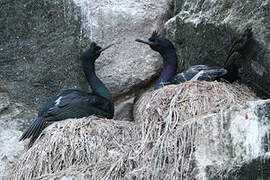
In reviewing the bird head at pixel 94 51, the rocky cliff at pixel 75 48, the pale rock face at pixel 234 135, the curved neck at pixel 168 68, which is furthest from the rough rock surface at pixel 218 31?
the pale rock face at pixel 234 135

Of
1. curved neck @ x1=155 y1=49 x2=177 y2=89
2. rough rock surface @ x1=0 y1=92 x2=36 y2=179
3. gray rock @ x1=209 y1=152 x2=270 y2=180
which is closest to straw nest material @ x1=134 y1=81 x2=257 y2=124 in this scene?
curved neck @ x1=155 y1=49 x2=177 y2=89

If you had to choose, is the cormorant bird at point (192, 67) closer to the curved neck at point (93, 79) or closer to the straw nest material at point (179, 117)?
the straw nest material at point (179, 117)

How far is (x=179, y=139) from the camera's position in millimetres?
4707

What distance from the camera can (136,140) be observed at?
5.23 meters

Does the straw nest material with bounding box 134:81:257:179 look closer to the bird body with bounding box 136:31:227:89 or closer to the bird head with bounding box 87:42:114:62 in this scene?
the bird body with bounding box 136:31:227:89

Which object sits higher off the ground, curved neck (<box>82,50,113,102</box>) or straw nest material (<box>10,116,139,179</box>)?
curved neck (<box>82,50,113,102</box>)

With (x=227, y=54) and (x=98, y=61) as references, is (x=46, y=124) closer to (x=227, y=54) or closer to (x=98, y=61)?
(x=98, y=61)

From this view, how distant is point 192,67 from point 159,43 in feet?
1.30

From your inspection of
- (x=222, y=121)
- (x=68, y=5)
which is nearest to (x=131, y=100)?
(x=68, y=5)

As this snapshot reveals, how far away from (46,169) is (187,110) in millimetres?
960

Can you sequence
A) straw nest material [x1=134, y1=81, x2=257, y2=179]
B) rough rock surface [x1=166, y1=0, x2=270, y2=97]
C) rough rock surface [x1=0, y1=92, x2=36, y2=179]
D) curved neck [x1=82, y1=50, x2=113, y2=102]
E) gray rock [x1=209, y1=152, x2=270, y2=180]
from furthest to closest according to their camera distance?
curved neck [x1=82, y1=50, x2=113, y2=102] → rough rock surface [x1=0, y1=92, x2=36, y2=179] → rough rock surface [x1=166, y1=0, x2=270, y2=97] → straw nest material [x1=134, y1=81, x2=257, y2=179] → gray rock [x1=209, y1=152, x2=270, y2=180]

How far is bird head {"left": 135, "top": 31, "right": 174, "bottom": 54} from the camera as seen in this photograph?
601cm

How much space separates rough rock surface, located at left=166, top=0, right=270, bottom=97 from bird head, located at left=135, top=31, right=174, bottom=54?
14cm

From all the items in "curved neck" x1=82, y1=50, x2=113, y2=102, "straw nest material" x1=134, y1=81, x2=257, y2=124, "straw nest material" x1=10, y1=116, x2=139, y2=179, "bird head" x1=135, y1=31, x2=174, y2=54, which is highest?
"bird head" x1=135, y1=31, x2=174, y2=54
